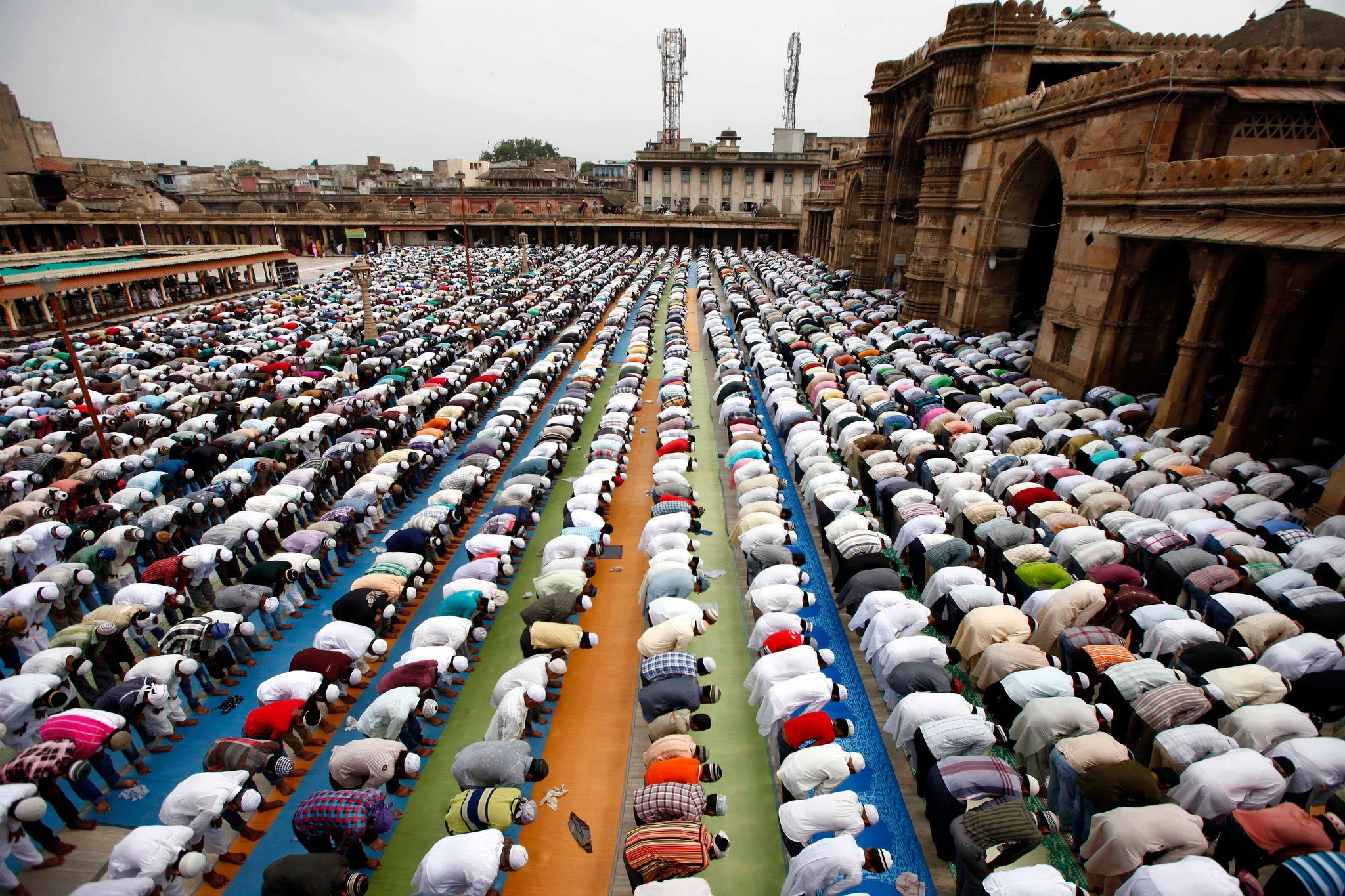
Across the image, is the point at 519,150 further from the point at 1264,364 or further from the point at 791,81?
the point at 1264,364

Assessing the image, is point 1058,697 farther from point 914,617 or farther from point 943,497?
point 943,497

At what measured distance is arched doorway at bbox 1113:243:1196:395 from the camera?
15.1m

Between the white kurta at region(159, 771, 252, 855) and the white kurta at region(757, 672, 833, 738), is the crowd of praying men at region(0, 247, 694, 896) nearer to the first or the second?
the white kurta at region(159, 771, 252, 855)

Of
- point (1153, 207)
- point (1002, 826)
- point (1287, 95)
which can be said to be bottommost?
point (1002, 826)

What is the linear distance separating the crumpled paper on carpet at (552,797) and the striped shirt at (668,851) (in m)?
1.63

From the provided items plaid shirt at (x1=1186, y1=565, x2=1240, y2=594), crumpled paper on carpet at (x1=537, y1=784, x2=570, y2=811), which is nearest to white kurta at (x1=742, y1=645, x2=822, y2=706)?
crumpled paper on carpet at (x1=537, y1=784, x2=570, y2=811)

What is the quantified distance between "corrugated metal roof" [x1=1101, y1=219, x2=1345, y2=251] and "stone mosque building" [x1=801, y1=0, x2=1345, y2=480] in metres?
0.04

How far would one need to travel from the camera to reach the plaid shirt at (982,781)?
561 cm

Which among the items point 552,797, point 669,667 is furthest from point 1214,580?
point 552,797

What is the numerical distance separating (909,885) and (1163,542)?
6.36 metres

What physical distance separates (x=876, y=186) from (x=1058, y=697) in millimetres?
30132

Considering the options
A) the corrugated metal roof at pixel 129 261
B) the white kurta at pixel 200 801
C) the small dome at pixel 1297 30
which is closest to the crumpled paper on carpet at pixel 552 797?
the white kurta at pixel 200 801

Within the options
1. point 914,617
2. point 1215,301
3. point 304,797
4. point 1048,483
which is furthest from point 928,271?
point 304,797

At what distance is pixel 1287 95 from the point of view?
13.2 metres
